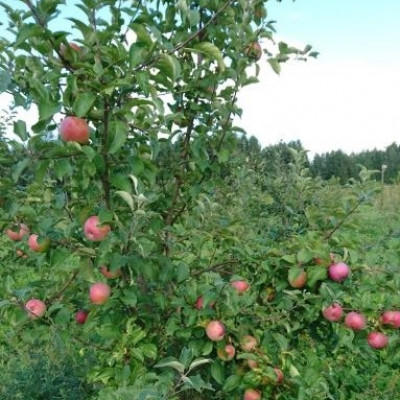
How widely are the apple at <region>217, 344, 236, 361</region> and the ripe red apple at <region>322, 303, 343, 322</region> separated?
0.41m

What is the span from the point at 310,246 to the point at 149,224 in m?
0.65

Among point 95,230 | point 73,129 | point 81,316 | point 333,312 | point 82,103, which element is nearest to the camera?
point 82,103

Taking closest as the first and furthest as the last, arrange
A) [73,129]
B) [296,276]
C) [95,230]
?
1. [73,129]
2. [95,230]
3. [296,276]

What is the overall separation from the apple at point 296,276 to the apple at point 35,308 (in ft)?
3.36

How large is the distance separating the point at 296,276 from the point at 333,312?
0.86ft

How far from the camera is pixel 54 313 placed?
2516 millimetres

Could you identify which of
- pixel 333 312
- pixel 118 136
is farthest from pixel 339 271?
pixel 118 136

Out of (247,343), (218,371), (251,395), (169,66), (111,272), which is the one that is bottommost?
(251,395)

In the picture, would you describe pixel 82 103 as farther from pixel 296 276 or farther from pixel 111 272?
pixel 296 276

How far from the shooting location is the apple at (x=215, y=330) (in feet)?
7.60

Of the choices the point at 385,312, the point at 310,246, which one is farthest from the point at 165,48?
the point at 385,312

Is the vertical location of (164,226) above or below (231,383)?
above

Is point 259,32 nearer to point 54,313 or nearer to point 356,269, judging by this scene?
→ point 356,269

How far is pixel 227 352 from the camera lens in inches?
94.0
